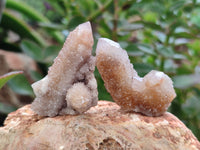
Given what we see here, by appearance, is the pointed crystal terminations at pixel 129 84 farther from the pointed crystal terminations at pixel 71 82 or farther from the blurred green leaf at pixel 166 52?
the blurred green leaf at pixel 166 52

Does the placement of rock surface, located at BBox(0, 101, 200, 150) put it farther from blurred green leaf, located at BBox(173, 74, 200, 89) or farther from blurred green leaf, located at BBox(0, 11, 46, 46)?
blurred green leaf, located at BBox(0, 11, 46, 46)

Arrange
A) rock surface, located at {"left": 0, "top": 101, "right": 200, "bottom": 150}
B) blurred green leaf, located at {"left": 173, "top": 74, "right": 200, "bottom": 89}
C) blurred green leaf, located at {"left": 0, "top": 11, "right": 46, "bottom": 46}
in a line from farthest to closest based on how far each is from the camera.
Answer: blurred green leaf, located at {"left": 0, "top": 11, "right": 46, "bottom": 46}, blurred green leaf, located at {"left": 173, "top": 74, "right": 200, "bottom": 89}, rock surface, located at {"left": 0, "top": 101, "right": 200, "bottom": 150}

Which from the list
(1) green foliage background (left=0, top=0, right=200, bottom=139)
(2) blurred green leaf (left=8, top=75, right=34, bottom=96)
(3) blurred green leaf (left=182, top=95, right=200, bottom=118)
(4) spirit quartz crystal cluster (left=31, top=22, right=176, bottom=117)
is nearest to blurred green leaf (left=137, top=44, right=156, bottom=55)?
(1) green foliage background (left=0, top=0, right=200, bottom=139)

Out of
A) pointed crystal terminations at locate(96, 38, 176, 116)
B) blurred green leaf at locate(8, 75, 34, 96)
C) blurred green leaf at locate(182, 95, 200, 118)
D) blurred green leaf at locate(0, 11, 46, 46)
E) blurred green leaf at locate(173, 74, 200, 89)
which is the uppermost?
blurred green leaf at locate(0, 11, 46, 46)

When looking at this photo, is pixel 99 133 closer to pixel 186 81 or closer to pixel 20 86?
pixel 186 81

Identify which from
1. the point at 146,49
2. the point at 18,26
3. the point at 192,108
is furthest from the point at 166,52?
the point at 18,26

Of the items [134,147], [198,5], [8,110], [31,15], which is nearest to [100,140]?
[134,147]

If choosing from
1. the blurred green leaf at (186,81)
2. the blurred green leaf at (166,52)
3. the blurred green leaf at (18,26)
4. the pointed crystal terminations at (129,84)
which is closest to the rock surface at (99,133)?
the pointed crystal terminations at (129,84)
